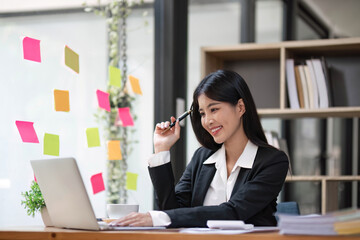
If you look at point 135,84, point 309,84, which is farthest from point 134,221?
point 309,84

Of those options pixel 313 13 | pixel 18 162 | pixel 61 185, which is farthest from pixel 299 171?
pixel 61 185

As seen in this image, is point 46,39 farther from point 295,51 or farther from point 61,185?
point 295,51

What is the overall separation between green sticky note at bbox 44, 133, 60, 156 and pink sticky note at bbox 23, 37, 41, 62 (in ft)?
1.05

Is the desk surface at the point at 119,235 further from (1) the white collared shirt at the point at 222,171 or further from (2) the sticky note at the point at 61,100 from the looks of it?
(2) the sticky note at the point at 61,100

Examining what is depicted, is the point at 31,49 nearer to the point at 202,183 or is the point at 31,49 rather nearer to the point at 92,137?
the point at 92,137

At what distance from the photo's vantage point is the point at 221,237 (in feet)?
4.63

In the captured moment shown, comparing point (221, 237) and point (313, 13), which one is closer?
point (221, 237)

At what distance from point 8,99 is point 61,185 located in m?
0.82

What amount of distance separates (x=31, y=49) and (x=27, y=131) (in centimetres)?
34

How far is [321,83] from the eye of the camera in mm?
3301

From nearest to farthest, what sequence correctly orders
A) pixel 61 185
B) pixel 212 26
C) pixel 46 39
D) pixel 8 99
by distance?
pixel 61 185 < pixel 8 99 < pixel 46 39 < pixel 212 26

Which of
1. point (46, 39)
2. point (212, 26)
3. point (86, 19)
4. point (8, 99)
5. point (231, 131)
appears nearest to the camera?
point (231, 131)

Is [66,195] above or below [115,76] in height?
below

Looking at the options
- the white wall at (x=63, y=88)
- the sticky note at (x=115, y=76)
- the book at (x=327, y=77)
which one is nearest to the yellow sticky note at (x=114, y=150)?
the white wall at (x=63, y=88)
